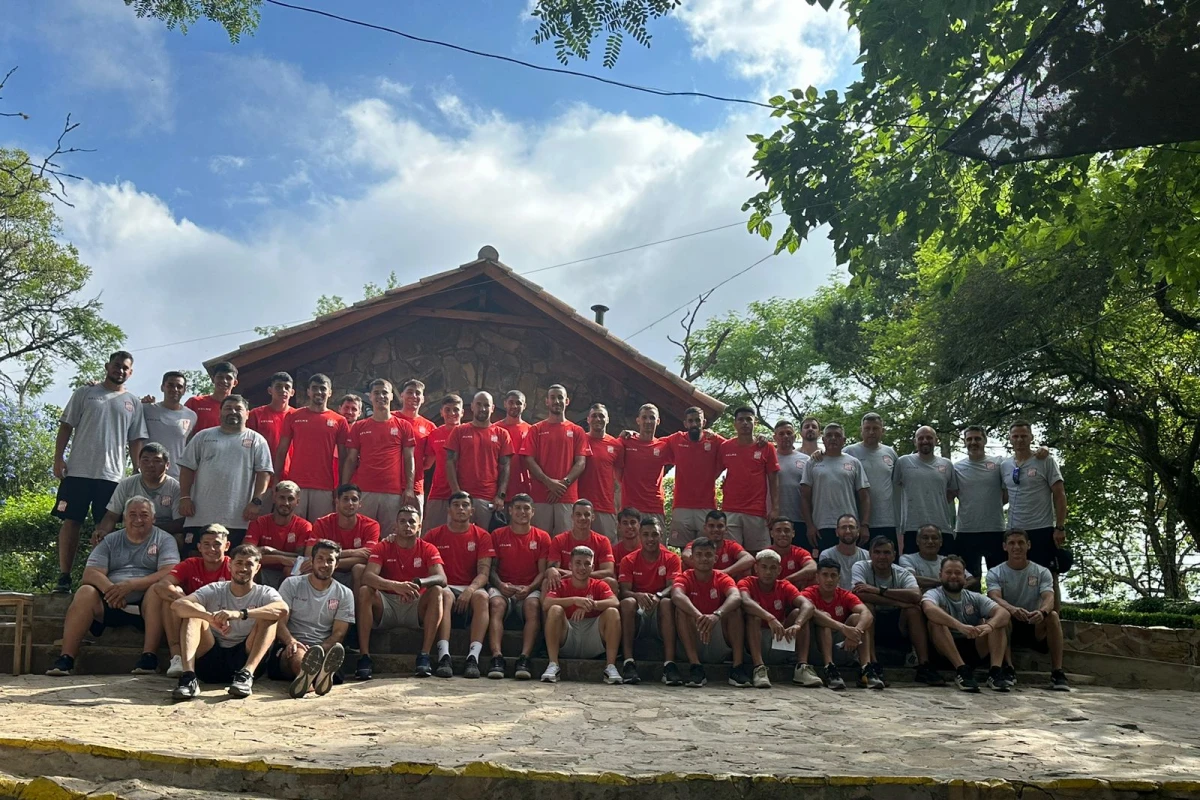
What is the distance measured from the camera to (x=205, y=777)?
4473 millimetres

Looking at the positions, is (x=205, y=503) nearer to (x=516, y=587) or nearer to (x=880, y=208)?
(x=516, y=587)

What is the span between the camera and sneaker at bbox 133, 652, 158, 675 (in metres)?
6.95

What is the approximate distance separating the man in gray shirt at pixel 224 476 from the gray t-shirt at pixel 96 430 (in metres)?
0.70

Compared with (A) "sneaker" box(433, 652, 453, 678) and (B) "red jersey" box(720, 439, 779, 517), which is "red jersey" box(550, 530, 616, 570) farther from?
(B) "red jersey" box(720, 439, 779, 517)

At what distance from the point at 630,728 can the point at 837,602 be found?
3.04 meters

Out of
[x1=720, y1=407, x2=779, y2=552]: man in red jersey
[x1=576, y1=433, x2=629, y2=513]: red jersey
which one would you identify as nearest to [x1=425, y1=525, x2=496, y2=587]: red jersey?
[x1=576, y1=433, x2=629, y2=513]: red jersey

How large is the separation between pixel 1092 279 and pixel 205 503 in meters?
13.6

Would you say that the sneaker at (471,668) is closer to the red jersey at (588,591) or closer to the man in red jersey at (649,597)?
the red jersey at (588,591)

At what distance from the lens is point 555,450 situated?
29.7 ft

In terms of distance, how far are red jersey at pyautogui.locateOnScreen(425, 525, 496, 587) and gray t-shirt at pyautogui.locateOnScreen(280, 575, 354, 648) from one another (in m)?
1.08

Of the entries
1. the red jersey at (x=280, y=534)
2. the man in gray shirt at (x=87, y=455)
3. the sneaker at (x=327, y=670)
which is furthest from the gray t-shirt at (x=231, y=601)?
the man in gray shirt at (x=87, y=455)

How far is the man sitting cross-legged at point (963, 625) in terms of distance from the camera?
7.86 metres

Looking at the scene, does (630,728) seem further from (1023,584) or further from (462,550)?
(1023,584)

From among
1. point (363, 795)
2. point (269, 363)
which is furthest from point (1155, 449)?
point (363, 795)
